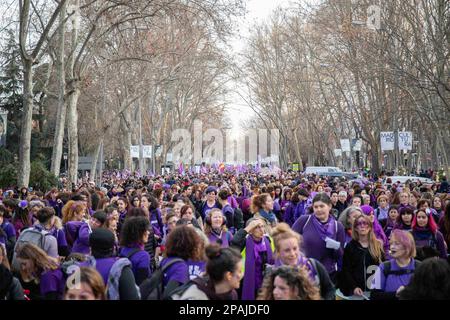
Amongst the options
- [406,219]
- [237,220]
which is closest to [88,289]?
[406,219]

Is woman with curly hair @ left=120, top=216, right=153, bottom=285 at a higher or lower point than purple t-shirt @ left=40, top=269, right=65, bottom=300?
higher

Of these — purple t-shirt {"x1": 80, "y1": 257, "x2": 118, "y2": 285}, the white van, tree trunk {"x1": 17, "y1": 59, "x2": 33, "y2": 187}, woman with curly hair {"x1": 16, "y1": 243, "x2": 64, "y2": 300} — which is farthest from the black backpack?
the white van

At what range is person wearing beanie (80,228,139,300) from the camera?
15.9ft

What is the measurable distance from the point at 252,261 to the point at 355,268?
40.2 inches

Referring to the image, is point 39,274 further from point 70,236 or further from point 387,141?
point 387,141

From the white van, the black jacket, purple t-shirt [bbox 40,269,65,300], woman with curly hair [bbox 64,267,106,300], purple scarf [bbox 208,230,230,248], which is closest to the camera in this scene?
woman with curly hair [bbox 64,267,106,300]

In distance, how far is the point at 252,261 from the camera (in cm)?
632

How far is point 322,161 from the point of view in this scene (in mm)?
64438

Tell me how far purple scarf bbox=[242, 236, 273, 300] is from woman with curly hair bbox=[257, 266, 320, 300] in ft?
6.06

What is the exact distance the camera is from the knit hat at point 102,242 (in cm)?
537

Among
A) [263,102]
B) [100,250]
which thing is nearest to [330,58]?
[263,102]

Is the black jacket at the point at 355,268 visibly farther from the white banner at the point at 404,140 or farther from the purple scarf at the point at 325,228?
the white banner at the point at 404,140

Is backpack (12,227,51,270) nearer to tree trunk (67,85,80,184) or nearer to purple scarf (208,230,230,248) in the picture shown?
purple scarf (208,230,230,248)
